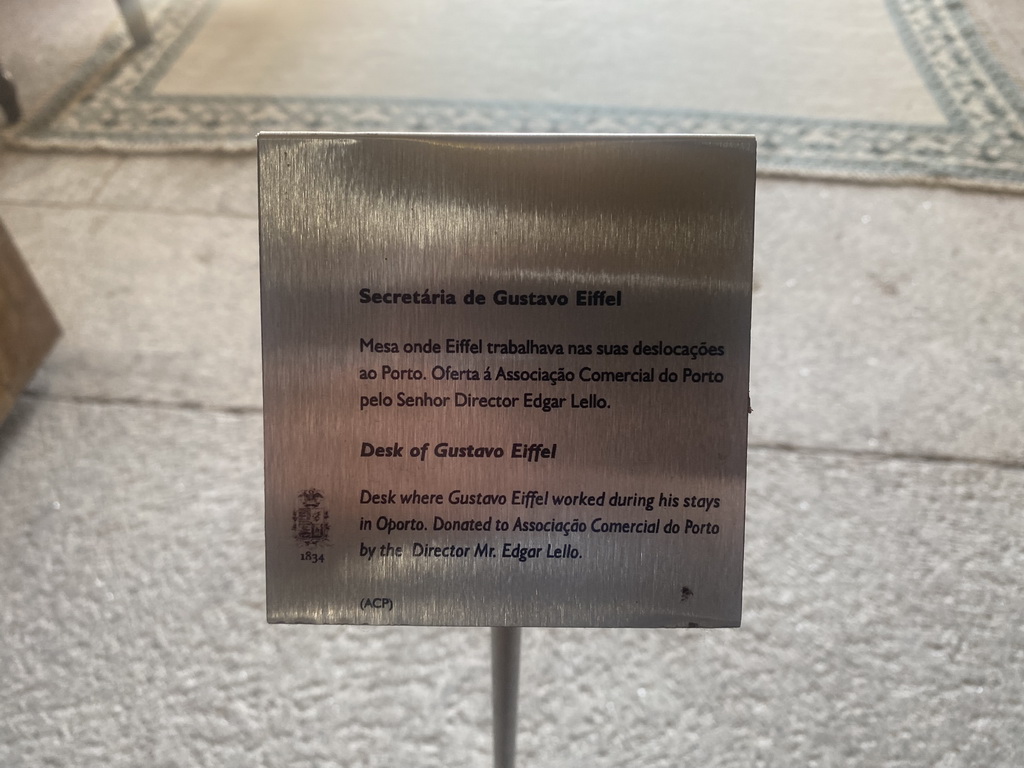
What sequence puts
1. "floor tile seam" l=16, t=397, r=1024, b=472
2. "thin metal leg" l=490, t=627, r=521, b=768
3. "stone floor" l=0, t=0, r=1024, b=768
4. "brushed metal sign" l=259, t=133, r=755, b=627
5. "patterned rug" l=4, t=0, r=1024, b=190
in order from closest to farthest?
"brushed metal sign" l=259, t=133, r=755, b=627 → "thin metal leg" l=490, t=627, r=521, b=768 → "stone floor" l=0, t=0, r=1024, b=768 → "floor tile seam" l=16, t=397, r=1024, b=472 → "patterned rug" l=4, t=0, r=1024, b=190

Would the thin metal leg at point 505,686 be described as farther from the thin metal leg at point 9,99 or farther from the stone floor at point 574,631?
the thin metal leg at point 9,99

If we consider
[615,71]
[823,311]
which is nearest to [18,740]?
[823,311]

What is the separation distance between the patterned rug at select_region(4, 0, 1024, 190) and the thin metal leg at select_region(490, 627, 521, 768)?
1.65 m

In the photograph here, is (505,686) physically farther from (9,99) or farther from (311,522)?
(9,99)

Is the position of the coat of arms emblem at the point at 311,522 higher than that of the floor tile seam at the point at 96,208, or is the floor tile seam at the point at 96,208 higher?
the floor tile seam at the point at 96,208

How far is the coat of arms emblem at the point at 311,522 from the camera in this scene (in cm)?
56

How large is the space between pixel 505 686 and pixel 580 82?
2.11 metres

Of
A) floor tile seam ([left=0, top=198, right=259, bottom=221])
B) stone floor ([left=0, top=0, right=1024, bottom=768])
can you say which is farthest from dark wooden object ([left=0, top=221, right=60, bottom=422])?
floor tile seam ([left=0, top=198, right=259, bottom=221])

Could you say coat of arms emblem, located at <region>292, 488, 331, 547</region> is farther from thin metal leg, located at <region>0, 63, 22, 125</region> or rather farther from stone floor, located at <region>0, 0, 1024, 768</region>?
thin metal leg, located at <region>0, 63, 22, 125</region>

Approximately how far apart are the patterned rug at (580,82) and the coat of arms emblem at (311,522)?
5.86 feet

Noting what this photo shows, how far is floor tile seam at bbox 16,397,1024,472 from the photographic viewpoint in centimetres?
139

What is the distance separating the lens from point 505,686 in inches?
28.6

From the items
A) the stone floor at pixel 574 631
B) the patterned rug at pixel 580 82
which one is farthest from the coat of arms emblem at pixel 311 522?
the patterned rug at pixel 580 82

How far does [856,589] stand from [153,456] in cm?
108
